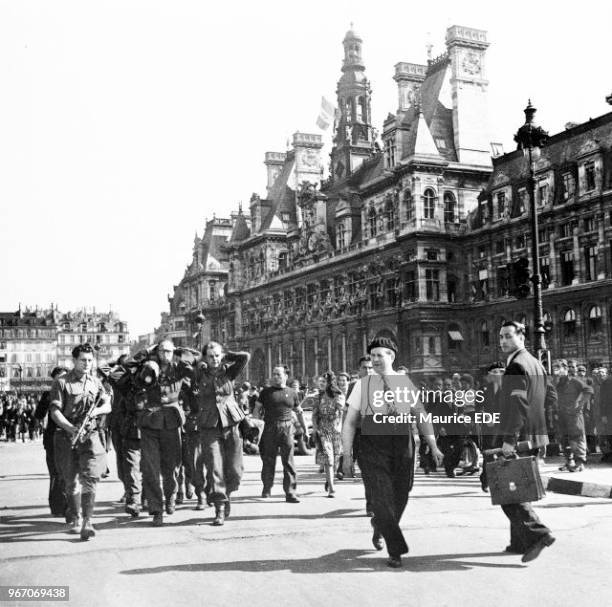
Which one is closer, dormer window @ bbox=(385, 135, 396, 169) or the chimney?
dormer window @ bbox=(385, 135, 396, 169)

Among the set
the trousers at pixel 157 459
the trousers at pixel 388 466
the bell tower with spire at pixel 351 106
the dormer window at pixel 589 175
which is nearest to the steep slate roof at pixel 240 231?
the bell tower with spire at pixel 351 106

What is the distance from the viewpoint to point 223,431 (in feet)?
31.2

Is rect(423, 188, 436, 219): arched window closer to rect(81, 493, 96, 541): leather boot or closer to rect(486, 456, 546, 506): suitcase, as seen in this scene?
rect(81, 493, 96, 541): leather boot

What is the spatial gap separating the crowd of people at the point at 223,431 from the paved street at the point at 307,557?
0.32 meters

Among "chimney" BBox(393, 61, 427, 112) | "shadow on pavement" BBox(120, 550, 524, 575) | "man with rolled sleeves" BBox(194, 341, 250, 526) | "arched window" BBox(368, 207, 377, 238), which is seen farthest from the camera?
"chimney" BBox(393, 61, 427, 112)

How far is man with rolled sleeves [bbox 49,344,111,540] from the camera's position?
837 cm

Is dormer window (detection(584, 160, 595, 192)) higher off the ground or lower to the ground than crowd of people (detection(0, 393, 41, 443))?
higher

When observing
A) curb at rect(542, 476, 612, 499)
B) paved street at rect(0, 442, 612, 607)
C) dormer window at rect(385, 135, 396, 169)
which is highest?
dormer window at rect(385, 135, 396, 169)

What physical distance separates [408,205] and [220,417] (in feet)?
115

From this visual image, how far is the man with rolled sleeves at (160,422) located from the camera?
907 centimetres

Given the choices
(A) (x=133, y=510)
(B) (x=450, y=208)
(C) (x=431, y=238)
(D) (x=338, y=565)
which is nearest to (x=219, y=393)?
(A) (x=133, y=510)

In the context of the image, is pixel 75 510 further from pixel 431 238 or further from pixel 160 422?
pixel 431 238

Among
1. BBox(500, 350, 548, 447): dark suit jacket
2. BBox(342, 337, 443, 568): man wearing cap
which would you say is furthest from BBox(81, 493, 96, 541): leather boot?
BBox(500, 350, 548, 447): dark suit jacket

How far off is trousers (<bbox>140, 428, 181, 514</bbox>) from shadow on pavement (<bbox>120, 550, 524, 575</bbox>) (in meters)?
2.36
